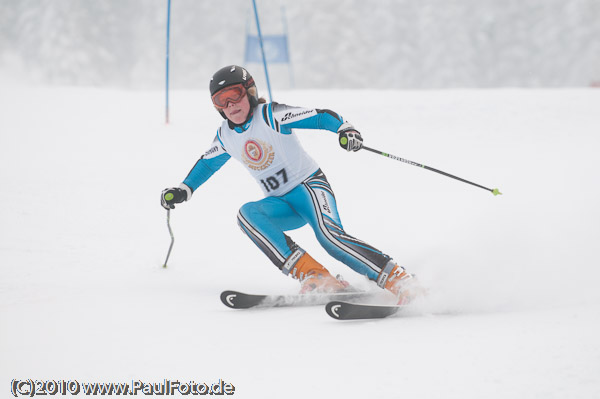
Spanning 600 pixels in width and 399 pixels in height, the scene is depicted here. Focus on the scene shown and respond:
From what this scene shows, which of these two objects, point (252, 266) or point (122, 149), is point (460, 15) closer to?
point (122, 149)

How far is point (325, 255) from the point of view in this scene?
16.0ft

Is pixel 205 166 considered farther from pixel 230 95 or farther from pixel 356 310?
pixel 356 310

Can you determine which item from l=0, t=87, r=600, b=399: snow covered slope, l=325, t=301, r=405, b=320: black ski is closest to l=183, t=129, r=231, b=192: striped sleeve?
l=0, t=87, r=600, b=399: snow covered slope

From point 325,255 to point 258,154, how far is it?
1671mm

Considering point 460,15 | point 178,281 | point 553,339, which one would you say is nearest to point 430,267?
point 553,339

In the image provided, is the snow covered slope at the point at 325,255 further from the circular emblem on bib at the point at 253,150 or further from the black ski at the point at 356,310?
the circular emblem on bib at the point at 253,150

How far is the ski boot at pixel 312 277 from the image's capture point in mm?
3215

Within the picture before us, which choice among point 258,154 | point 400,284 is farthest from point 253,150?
point 400,284

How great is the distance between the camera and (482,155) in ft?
26.0

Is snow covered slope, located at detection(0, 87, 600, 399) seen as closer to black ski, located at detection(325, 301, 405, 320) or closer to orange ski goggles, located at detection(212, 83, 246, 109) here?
black ski, located at detection(325, 301, 405, 320)

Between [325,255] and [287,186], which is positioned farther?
[325,255]

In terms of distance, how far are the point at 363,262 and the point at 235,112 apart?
111cm

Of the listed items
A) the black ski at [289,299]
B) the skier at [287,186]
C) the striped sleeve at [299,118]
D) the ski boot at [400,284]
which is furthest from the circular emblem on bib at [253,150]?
the ski boot at [400,284]

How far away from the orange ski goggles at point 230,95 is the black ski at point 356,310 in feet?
4.37
